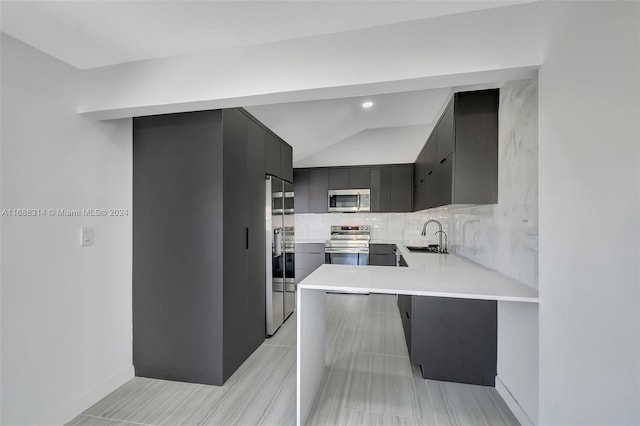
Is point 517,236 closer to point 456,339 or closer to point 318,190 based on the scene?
point 456,339

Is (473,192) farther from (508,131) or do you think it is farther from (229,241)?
(229,241)

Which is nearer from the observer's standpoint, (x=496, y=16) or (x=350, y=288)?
(x=496, y=16)

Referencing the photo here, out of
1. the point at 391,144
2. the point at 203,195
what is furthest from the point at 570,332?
the point at 391,144

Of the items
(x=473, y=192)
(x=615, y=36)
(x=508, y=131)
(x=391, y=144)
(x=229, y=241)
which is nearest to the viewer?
(x=615, y=36)

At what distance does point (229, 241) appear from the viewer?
220 centimetres

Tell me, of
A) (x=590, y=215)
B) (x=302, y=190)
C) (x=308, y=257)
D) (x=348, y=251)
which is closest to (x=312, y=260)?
(x=308, y=257)

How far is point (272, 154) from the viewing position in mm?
3061

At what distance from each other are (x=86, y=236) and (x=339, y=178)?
3773mm

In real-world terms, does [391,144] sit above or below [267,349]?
above

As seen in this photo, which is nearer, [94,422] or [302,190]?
[94,422]

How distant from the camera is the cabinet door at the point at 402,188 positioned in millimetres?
4820

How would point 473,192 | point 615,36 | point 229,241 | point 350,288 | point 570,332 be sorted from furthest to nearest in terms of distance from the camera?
point 229,241 < point 473,192 < point 350,288 < point 570,332 < point 615,36

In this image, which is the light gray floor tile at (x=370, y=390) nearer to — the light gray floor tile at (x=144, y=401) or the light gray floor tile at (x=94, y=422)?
the light gray floor tile at (x=144, y=401)

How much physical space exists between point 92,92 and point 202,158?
79 centimetres
